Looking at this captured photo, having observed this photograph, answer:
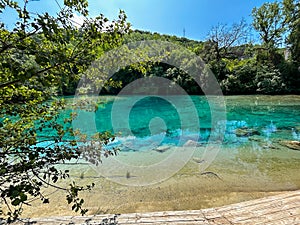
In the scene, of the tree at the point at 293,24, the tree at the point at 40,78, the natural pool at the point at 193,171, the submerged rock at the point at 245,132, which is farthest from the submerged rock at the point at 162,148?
the tree at the point at 293,24

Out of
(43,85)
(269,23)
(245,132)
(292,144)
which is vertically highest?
(269,23)

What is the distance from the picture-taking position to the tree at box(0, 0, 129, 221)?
0.95 metres

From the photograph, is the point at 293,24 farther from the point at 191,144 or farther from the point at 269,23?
the point at 191,144

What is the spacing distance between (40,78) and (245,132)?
827 cm

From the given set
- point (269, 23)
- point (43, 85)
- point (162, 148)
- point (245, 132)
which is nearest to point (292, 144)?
point (245, 132)

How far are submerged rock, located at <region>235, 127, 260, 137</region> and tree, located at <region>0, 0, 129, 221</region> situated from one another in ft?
23.6

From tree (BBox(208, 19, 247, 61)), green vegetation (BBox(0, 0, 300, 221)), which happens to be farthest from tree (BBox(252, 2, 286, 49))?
green vegetation (BBox(0, 0, 300, 221))

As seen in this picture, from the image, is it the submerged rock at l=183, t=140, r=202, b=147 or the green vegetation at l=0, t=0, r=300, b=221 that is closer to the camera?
the green vegetation at l=0, t=0, r=300, b=221

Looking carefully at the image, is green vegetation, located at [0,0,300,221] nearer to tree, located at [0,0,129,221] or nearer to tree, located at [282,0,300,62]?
tree, located at [0,0,129,221]

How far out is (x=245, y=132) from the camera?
781 cm

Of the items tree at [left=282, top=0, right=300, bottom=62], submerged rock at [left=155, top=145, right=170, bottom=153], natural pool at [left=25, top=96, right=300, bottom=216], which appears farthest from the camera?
tree at [left=282, top=0, right=300, bottom=62]

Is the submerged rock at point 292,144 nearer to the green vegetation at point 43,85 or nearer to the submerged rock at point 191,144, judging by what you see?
the submerged rock at point 191,144

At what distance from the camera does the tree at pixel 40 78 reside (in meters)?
0.95

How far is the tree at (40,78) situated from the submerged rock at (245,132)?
7.20 m
